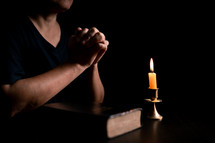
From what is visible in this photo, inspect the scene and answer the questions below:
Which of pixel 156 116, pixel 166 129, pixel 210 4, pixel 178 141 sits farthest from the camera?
pixel 210 4

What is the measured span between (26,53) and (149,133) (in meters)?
0.66

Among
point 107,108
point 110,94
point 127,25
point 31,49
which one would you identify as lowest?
point 110,94

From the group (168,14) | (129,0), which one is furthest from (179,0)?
(129,0)

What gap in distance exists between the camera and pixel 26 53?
0.97m

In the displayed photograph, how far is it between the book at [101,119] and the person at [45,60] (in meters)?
0.12

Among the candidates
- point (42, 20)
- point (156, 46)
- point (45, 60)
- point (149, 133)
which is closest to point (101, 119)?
point (149, 133)

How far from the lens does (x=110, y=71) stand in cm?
168

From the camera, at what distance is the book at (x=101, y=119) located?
0.59 meters

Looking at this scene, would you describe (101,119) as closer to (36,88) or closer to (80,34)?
(36,88)

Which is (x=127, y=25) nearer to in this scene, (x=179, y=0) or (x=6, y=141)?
(x=179, y=0)

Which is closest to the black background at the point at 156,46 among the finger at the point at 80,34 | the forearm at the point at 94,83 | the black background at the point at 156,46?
the black background at the point at 156,46

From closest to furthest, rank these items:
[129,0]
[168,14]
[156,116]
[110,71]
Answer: [156,116], [168,14], [129,0], [110,71]

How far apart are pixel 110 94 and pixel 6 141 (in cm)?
117

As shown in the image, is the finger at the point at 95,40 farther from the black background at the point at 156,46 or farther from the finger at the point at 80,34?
the black background at the point at 156,46
